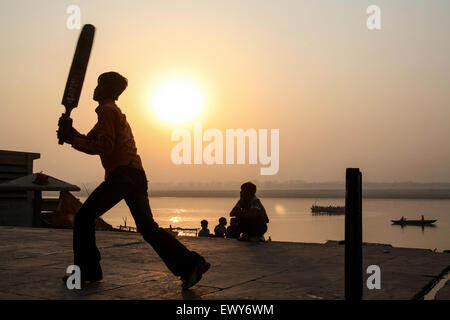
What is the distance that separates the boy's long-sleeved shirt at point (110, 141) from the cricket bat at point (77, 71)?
0.22m

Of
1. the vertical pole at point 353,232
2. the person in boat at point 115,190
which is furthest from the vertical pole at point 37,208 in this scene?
the vertical pole at point 353,232

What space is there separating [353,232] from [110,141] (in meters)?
2.12

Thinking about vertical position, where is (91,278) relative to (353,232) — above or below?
below

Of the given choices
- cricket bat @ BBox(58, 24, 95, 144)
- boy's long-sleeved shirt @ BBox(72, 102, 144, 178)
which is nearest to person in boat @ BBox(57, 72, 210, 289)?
boy's long-sleeved shirt @ BBox(72, 102, 144, 178)

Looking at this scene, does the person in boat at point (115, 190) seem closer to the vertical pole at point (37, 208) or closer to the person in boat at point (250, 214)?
the person in boat at point (250, 214)

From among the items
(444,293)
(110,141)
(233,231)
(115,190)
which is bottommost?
(444,293)

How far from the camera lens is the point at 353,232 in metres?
3.39

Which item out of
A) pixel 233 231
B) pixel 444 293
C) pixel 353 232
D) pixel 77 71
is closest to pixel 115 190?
pixel 77 71

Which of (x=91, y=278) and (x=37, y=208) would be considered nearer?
(x=91, y=278)

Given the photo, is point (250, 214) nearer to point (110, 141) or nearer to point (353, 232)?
point (110, 141)

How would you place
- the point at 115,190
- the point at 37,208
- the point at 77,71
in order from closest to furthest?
the point at 115,190 → the point at 77,71 → the point at 37,208

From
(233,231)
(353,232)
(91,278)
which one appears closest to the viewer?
(353,232)
